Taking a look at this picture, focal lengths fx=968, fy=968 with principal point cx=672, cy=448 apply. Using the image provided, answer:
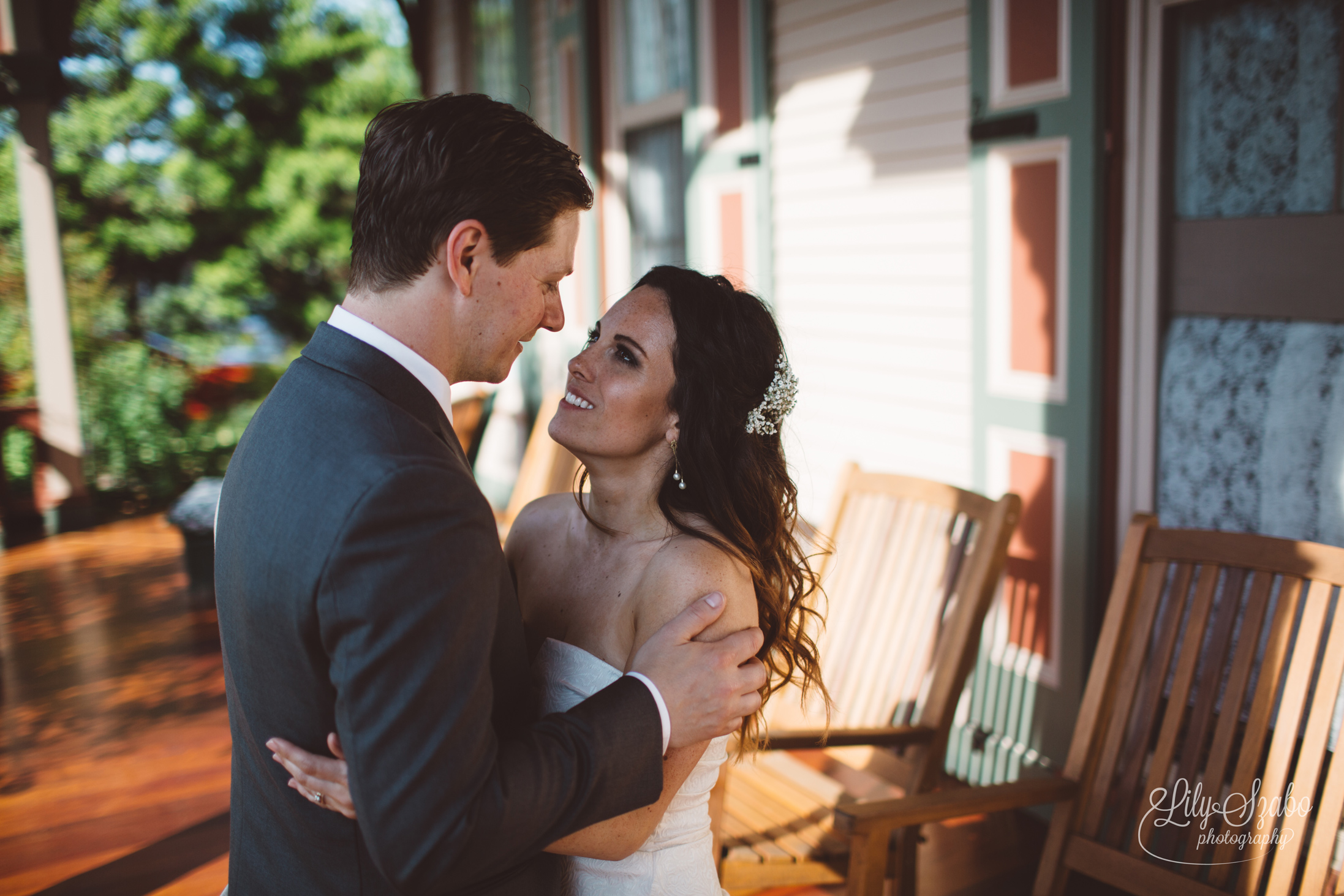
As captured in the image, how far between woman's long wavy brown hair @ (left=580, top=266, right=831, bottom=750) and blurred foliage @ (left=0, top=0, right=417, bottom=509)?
1164 cm

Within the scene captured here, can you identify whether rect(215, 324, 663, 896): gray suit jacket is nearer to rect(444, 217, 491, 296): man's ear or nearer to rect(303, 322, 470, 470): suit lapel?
rect(303, 322, 470, 470): suit lapel

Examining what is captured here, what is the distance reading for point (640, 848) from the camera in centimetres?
172

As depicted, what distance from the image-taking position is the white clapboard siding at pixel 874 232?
3.53 metres

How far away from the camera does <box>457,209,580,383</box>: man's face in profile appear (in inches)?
54.4

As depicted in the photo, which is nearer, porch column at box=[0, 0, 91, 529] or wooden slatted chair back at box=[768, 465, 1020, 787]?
wooden slatted chair back at box=[768, 465, 1020, 787]

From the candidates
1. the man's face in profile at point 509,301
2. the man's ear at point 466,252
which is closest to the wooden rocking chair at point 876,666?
the man's face in profile at point 509,301

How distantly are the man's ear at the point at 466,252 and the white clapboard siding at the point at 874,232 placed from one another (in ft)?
7.70

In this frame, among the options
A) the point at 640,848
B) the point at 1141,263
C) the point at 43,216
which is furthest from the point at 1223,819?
the point at 43,216

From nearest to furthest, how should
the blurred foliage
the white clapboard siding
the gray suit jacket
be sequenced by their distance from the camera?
the gray suit jacket → the white clapboard siding → the blurred foliage

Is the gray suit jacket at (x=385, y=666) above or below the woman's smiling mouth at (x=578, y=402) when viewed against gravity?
below

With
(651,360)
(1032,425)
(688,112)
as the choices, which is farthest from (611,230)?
(651,360)

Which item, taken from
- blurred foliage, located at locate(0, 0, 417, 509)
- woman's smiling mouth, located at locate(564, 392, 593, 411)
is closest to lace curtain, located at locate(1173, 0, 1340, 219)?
woman's smiling mouth, located at locate(564, 392, 593, 411)

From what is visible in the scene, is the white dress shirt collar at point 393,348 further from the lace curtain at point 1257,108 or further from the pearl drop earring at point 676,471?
the lace curtain at point 1257,108

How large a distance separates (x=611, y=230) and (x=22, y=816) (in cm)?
432
